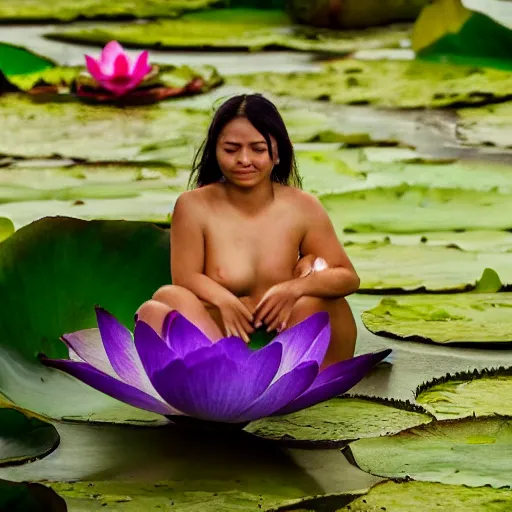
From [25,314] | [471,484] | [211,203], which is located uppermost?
[211,203]

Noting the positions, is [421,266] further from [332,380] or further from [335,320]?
[332,380]

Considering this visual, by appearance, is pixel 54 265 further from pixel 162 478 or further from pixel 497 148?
pixel 497 148

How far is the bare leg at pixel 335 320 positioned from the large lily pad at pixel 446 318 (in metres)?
0.21

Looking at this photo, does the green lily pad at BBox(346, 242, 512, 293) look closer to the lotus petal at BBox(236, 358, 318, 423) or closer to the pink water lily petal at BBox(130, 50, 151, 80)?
the lotus petal at BBox(236, 358, 318, 423)

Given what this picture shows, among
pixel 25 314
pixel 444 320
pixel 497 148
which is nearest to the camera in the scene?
pixel 25 314

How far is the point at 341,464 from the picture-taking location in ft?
3.40

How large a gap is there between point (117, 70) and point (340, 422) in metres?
2.21

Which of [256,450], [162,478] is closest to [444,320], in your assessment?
[256,450]

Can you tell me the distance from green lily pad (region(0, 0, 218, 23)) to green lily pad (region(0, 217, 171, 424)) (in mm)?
4111

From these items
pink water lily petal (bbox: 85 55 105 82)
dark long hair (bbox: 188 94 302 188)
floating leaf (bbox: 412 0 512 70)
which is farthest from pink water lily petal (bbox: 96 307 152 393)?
floating leaf (bbox: 412 0 512 70)

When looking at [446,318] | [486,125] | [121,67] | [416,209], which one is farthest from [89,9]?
[446,318]

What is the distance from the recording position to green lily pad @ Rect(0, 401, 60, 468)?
1031 millimetres

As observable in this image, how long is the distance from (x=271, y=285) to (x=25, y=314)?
0.26 m

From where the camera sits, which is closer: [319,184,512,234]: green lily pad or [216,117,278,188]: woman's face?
[216,117,278,188]: woman's face
